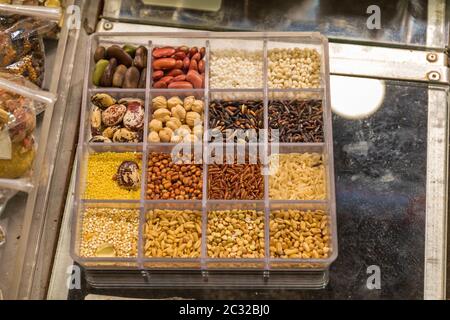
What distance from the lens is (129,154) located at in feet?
7.00

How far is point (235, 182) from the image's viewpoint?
2.04 meters

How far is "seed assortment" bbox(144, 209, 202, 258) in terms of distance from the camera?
197 cm

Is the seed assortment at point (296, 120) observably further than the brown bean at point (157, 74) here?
No

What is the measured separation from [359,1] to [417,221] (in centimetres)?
93

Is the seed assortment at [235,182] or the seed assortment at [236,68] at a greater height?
the seed assortment at [236,68]

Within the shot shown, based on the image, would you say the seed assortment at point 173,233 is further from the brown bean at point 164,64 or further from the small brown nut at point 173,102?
the brown bean at point 164,64

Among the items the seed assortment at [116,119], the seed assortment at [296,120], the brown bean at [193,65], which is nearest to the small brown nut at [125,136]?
the seed assortment at [116,119]

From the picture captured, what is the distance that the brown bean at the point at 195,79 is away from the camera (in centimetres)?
218

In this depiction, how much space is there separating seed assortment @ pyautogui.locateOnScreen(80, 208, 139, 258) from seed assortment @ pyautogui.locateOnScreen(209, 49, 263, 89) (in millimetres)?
587

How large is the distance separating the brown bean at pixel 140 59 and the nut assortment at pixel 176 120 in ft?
0.51

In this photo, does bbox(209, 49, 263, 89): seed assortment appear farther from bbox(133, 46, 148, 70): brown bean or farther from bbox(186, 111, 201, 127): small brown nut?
bbox(133, 46, 148, 70): brown bean

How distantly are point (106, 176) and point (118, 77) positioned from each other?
38 cm
